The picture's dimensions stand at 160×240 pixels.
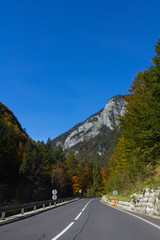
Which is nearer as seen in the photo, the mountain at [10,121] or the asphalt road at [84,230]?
the asphalt road at [84,230]

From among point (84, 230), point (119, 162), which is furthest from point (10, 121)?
point (84, 230)

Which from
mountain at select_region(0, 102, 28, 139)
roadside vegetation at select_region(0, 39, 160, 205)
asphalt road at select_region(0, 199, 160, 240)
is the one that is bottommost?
asphalt road at select_region(0, 199, 160, 240)

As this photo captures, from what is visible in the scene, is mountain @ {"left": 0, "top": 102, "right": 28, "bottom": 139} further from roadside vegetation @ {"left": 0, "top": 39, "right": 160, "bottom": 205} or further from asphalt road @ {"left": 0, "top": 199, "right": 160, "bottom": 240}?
asphalt road @ {"left": 0, "top": 199, "right": 160, "bottom": 240}

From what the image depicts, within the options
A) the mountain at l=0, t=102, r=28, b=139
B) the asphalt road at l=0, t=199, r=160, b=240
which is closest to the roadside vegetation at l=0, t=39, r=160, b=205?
the asphalt road at l=0, t=199, r=160, b=240

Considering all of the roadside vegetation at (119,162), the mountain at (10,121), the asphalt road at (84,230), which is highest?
the mountain at (10,121)

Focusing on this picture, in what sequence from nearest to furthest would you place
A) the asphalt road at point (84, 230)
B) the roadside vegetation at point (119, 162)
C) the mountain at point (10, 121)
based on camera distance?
the asphalt road at point (84, 230), the roadside vegetation at point (119, 162), the mountain at point (10, 121)

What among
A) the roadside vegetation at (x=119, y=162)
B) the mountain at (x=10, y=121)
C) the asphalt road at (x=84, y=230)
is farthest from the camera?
the mountain at (x=10, y=121)

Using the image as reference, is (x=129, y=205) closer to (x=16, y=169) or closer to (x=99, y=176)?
(x=16, y=169)

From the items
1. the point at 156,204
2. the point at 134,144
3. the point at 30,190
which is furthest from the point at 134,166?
the point at 30,190

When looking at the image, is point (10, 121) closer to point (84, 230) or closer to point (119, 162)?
point (119, 162)

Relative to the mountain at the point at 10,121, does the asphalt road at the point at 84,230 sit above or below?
below

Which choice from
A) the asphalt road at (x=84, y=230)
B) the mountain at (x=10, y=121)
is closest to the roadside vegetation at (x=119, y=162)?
the asphalt road at (x=84, y=230)

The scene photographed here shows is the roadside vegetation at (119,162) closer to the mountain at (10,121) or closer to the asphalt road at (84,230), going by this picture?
the asphalt road at (84,230)

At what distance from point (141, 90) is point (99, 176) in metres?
80.2
